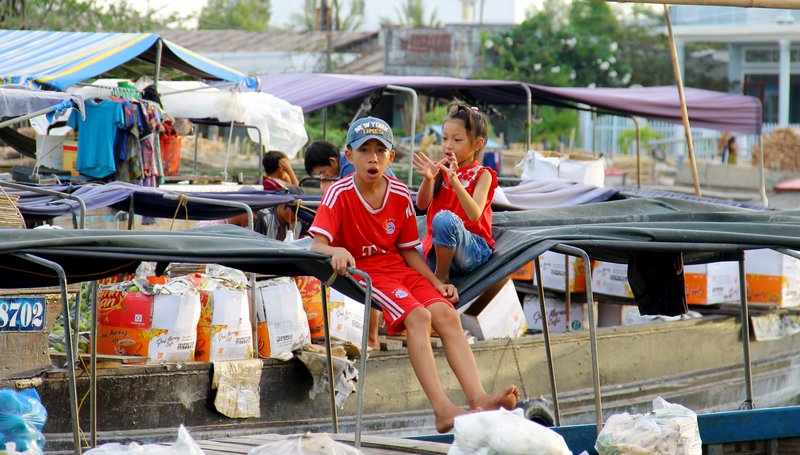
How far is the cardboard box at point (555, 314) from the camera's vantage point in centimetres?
958

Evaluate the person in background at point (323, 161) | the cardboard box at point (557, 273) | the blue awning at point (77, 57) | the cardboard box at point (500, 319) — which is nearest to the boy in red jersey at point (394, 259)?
the cardboard box at point (500, 319)

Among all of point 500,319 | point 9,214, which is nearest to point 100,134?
point 9,214

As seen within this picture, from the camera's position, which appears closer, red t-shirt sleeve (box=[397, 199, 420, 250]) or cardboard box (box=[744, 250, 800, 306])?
red t-shirt sleeve (box=[397, 199, 420, 250])

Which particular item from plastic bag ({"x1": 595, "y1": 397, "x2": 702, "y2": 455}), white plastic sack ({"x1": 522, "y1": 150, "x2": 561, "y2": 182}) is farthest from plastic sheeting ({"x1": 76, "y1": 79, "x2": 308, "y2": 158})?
plastic bag ({"x1": 595, "y1": 397, "x2": 702, "y2": 455})

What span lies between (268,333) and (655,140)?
22.5 metres

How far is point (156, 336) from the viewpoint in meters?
6.86

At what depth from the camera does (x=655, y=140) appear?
92.8 feet

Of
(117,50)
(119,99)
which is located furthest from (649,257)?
(117,50)

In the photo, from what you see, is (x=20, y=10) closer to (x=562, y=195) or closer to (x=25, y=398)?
(x=562, y=195)

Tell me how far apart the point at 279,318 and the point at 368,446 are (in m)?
2.84

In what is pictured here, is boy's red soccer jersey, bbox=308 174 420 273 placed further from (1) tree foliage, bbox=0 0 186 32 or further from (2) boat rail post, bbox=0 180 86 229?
(1) tree foliage, bbox=0 0 186 32

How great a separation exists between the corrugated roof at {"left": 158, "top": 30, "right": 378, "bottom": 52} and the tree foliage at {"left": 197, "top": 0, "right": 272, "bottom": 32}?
20.7 feet

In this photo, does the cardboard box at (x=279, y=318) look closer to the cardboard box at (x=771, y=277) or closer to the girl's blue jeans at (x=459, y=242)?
the girl's blue jeans at (x=459, y=242)

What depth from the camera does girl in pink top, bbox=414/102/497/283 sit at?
4.78 metres
